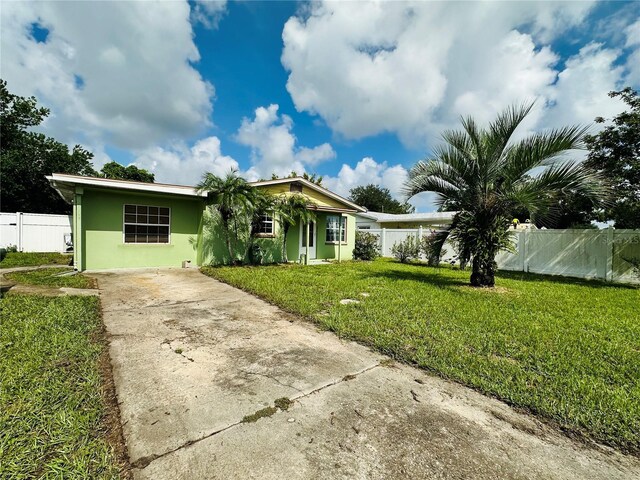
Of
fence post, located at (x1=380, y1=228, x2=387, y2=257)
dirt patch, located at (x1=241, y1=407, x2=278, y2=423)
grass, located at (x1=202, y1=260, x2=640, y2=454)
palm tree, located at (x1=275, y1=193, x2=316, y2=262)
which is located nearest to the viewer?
dirt patch, located at (x1=241, y1=407, x2=278, y2=423)

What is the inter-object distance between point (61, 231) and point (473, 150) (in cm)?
1918

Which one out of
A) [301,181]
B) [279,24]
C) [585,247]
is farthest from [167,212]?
[585,247]

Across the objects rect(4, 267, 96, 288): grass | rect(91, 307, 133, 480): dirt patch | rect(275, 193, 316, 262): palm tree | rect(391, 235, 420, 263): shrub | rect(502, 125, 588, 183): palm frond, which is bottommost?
rect(91, 307, 133, 480): dirt patch

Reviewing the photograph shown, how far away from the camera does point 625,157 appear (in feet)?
32.7

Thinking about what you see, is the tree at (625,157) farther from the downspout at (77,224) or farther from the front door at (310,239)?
the downspout at (77,224)

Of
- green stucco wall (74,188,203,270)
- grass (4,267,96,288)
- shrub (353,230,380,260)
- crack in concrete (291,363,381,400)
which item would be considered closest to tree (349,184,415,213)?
shrub (353,230,380,260)

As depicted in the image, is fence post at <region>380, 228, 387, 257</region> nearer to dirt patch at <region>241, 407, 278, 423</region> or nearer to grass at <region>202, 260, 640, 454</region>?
grass at <region>202, 260, 640, 454</region>

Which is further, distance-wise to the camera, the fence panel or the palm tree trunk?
the palm tree trunk

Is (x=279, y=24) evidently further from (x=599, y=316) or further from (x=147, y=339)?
(x=599, y=316)

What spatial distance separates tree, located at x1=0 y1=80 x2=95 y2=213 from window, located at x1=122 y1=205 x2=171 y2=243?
68.2ft

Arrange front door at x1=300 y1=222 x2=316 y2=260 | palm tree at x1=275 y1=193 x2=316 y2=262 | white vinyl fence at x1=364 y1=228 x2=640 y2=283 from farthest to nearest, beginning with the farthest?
front door at x1=300 y1=222 x2=316 y2=260
palm tree at x1=275 y1=193 x2=316 y2=262
white vinyl fence at x1=364 y1=228 x2=640 y2=283

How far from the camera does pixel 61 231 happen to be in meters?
15.2

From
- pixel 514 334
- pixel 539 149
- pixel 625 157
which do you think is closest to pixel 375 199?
pixel 625 157

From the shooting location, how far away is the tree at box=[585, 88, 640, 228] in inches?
378
